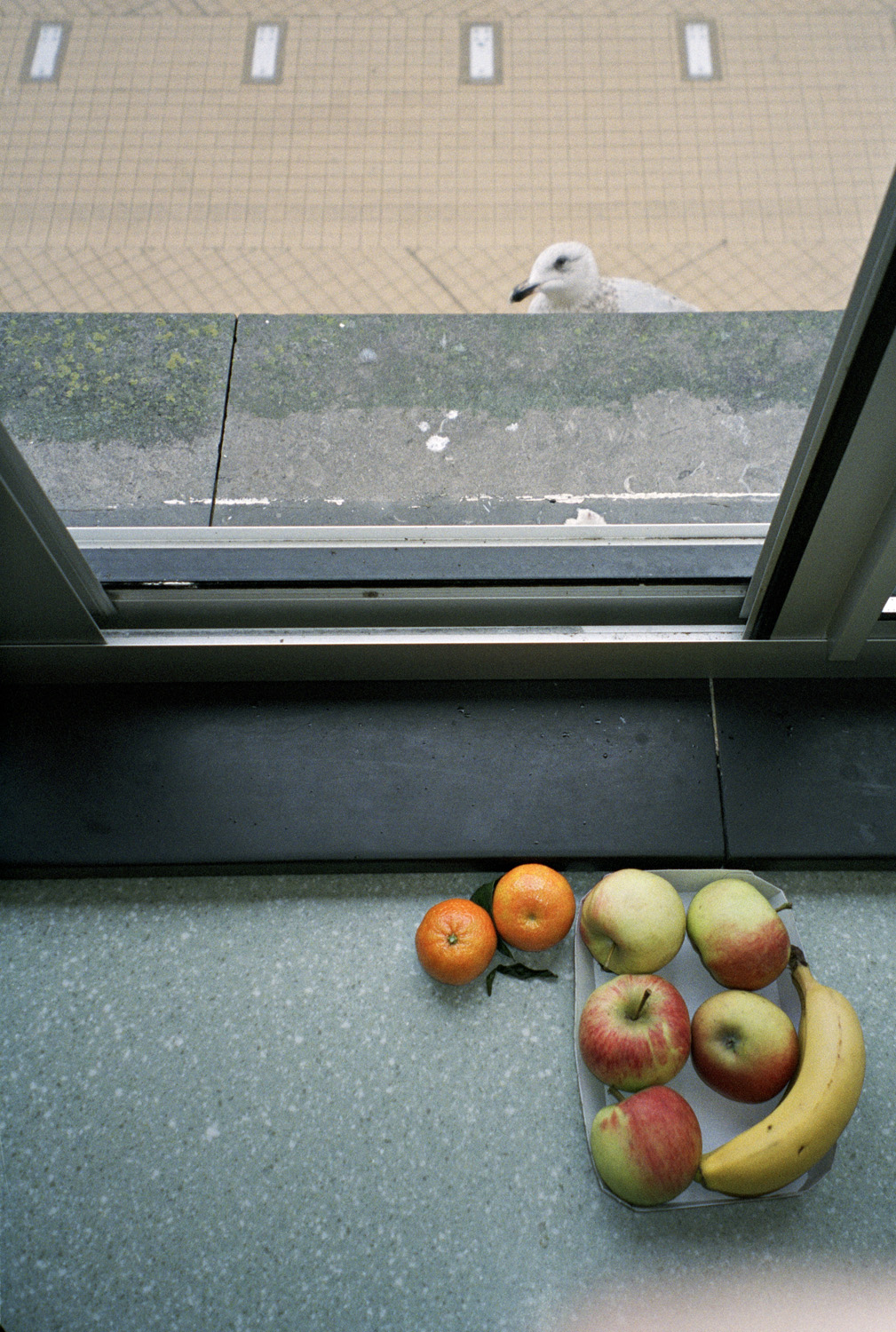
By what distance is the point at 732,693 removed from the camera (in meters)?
0.97

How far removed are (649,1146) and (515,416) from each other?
0.83 meters

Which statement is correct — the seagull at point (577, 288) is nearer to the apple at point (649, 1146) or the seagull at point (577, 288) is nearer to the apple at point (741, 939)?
the apple at point (741, 939)

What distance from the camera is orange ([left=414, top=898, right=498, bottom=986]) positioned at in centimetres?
79

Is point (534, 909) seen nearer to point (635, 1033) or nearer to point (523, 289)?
point (635, 1033)

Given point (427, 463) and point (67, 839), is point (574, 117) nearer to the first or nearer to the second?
point (427, 463)

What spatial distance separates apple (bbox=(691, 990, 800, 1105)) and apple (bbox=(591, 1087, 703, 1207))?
44 millimetres

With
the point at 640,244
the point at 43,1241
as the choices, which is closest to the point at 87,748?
the point at 43,1241

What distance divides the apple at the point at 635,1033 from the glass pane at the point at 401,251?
53 cm

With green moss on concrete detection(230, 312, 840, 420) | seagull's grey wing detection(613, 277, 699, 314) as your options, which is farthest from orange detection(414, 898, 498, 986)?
seagull's grey wing detection(613, 277, 699, 314)

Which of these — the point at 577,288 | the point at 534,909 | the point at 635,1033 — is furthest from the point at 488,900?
the point at 577,288

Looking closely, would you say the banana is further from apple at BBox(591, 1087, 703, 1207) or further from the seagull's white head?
the seagull's white head

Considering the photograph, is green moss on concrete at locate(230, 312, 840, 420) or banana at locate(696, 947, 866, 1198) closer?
banana at locate(696, 947, 866, 1198)

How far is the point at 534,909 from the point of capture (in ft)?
2.61

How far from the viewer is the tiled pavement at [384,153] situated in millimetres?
1074
